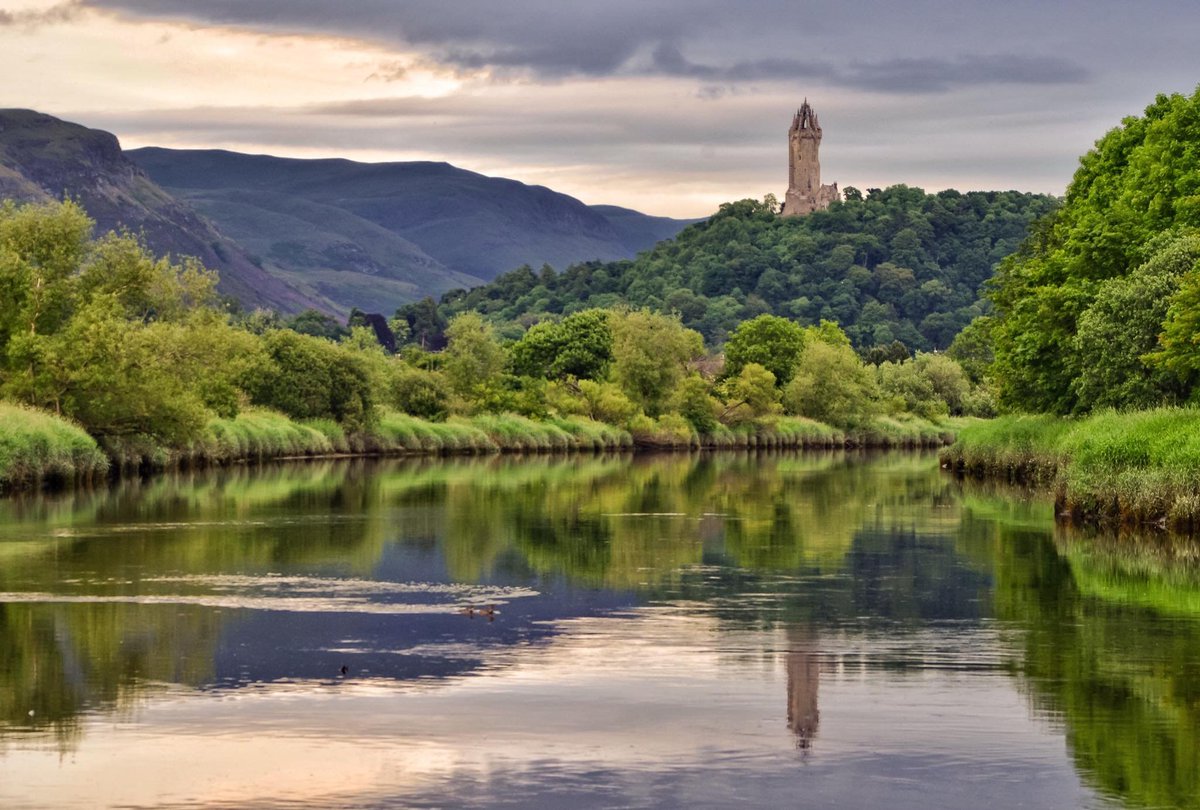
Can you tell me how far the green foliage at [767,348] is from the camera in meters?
131

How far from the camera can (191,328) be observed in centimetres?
8350

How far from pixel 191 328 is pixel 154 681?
65.9 m

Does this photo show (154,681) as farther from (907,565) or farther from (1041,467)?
(1041,467)

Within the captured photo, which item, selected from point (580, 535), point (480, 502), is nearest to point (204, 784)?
point (580, 535)

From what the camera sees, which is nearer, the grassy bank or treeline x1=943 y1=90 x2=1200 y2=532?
the grassy bank

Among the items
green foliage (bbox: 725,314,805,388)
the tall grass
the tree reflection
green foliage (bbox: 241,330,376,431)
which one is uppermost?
green foliage (bbox: 725,314,805,388)

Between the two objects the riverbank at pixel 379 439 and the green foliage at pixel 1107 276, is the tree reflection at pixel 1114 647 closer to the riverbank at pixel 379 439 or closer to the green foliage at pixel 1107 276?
the green foliage at pixel 1107 276

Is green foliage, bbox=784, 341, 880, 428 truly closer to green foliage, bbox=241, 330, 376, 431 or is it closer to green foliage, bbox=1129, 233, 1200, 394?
green foliage, bbox=241, 330, 376, 431

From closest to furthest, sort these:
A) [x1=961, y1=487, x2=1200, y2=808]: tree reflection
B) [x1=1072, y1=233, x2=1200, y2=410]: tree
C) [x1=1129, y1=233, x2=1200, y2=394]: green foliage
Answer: [x1=961, y1=487, x2=1200, y2=808]: tree reflection, [x1=1129, y1=233, x2=1200, y2=394]: green foliage, [x1=1072, y1=233, x2=1200, y2=410]: tree

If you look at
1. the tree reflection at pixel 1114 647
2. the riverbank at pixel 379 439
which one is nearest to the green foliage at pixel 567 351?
the riverbank at pixel 379 439

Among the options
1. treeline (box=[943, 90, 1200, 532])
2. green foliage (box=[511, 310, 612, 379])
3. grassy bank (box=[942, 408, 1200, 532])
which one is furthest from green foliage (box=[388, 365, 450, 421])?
grassy bank (box=[942, 408, 1200, 532])

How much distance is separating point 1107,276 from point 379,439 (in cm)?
4570

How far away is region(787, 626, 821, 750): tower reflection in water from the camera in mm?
17297

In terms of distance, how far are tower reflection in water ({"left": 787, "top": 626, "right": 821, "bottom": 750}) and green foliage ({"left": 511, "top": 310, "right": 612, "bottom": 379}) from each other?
308 feet
